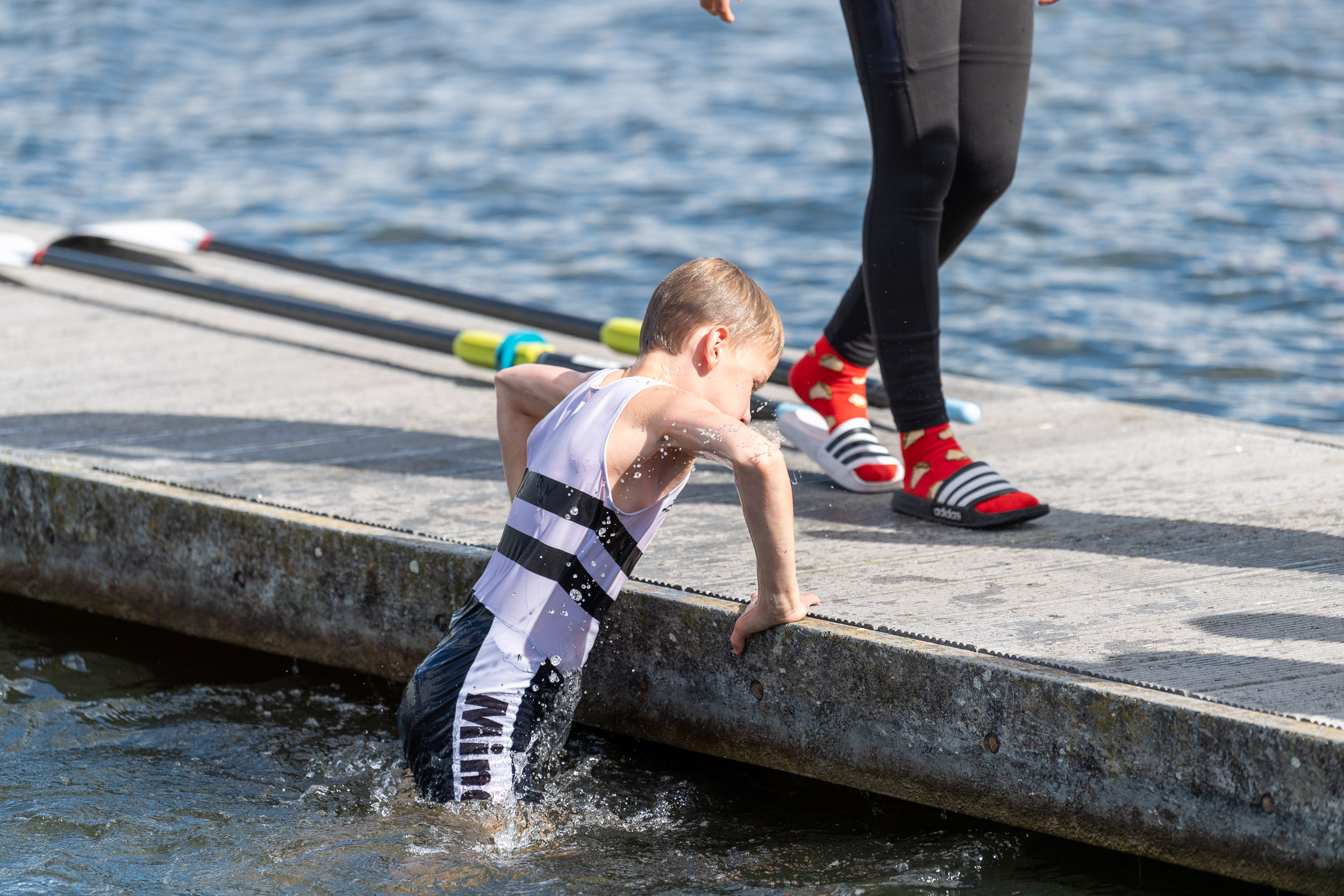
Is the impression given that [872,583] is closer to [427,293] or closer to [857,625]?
[857,625]

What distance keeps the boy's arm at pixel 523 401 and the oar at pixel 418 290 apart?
113 cm

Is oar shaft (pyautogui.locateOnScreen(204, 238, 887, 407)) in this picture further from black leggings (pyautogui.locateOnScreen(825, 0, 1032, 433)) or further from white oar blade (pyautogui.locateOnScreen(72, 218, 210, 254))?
black leggings (pyautogui.locateOnScreen(825, 0, 1032, 433))

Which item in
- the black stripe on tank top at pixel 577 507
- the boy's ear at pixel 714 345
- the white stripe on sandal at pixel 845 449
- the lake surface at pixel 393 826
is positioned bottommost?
the lake surface at pixel 393 826

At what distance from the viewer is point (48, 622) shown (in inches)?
156

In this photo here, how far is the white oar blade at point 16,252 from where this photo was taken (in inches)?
250

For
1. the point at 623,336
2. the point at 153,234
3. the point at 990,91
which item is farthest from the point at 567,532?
the point at 153,234

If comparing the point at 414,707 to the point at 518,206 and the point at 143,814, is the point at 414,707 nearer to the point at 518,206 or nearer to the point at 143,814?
the point at 143,814

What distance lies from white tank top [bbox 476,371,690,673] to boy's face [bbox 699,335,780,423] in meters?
0.11

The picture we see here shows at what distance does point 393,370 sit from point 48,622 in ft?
5.06

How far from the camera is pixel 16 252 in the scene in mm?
6406

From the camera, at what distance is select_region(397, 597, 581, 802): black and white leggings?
2715 millimetres

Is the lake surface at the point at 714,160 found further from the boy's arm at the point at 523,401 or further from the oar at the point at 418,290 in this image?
the boy's arm at the point at 523,401

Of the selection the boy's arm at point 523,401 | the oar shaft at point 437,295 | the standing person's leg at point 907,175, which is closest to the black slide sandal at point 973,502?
the standing person's leg at point 907,175

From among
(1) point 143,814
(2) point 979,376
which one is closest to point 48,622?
(1) point 143,814
